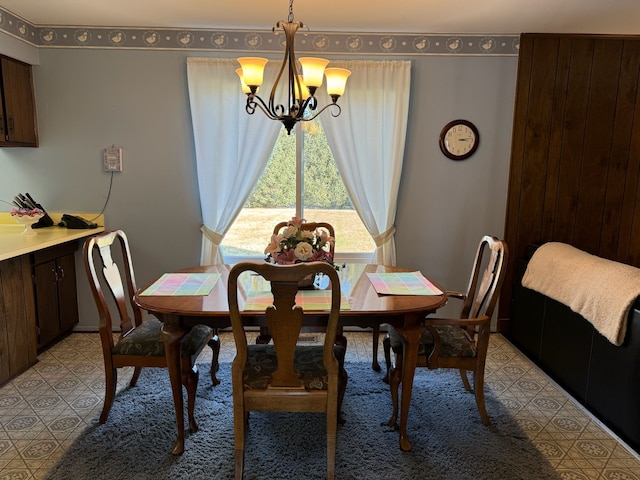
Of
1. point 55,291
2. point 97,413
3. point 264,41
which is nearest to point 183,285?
point 97,413

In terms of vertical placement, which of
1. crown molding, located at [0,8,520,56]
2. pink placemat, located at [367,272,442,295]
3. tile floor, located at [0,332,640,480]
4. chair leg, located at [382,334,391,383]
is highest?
crown molding, located at [0,8,520,56]

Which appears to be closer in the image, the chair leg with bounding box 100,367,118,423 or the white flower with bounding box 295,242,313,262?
the white flower with bounding box 295,242,313,262

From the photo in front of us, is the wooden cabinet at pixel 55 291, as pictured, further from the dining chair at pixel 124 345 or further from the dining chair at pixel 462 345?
the dining chair at pixel 462 345

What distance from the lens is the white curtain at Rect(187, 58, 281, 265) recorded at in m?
3.29

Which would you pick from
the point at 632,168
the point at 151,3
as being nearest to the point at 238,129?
the point at 151,3

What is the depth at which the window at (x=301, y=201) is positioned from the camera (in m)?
3.51

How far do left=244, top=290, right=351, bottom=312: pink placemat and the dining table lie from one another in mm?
29

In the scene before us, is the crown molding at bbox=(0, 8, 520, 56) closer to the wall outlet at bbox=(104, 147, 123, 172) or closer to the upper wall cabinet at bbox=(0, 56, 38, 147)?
the upper wall cabinet at bbox=(0, 56, 38, 147)

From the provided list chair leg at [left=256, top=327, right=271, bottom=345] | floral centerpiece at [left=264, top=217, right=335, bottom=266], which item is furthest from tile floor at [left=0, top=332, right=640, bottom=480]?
floral centerpiece at [left=264, top=217, right=335, bottom=266]

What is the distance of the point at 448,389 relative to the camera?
270 centimetres

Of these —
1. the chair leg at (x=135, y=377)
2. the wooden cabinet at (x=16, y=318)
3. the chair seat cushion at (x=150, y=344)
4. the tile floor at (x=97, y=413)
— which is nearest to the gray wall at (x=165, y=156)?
the wooden cabinet at (x=16, y=318)

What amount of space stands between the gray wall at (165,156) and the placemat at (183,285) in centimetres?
114

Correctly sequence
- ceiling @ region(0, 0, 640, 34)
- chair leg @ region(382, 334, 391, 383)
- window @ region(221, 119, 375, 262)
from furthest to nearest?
window @ region(221, 119, 375, 262) < ceiling @ region(0, 0, 640, 34) < chair leg @ region(382, 334, 391, 383)

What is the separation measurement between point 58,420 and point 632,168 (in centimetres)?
442
